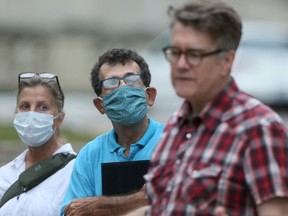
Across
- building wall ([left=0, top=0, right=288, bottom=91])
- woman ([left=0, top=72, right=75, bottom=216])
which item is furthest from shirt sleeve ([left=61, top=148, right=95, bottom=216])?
building wall ([left=0, top=0, right=288, bottom=91])

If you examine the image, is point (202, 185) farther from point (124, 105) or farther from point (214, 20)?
point (124, 105)

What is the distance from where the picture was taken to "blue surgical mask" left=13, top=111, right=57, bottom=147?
7.18 metres

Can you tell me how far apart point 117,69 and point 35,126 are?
0.92 meters

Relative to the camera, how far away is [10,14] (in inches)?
1345

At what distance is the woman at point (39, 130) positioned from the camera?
23.1ft

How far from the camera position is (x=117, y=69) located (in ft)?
21.1

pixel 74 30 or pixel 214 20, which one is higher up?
pixel 214 20

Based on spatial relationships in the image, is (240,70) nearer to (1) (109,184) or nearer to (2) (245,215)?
(1) (109,184)

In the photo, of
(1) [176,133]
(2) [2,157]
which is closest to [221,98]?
(1) [176,133]

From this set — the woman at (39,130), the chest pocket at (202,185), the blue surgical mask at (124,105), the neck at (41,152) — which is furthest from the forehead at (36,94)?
the chest pocket at (202,185)

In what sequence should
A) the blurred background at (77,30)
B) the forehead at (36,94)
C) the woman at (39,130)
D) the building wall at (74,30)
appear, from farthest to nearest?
1. the building wall at (74,30)
2. the blurred background at (77,30)
3. the forehead at (36,94)
4. the woman at (39,130)

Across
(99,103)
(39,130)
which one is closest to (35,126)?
(39,130)

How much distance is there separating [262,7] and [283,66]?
8.59 meters

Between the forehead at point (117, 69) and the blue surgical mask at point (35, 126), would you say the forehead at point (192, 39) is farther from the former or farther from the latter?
the blue surgical mask at point (35, 126)
